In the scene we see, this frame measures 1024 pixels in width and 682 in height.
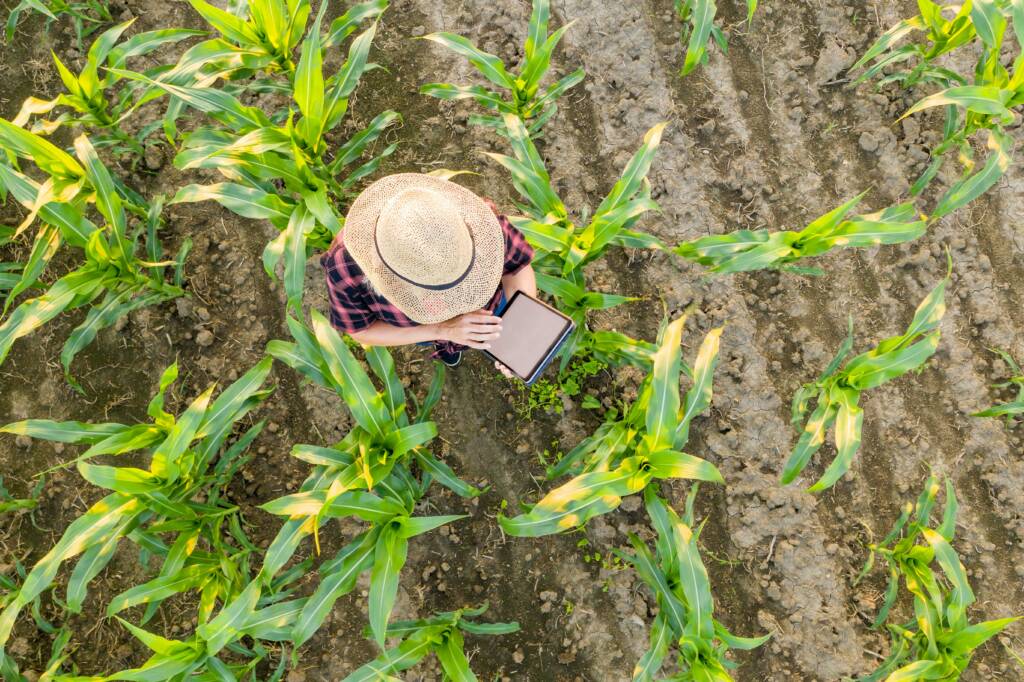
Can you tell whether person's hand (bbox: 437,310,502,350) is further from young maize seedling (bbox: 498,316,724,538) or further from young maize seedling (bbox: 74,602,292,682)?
young maize seedling (bbox: 74,602,292,682)

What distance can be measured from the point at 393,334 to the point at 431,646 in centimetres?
156

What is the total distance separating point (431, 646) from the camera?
2.90 metres

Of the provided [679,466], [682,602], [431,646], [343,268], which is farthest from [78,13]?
[682,602]

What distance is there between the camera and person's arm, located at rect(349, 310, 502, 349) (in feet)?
7.78

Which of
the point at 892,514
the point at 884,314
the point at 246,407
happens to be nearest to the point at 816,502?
the point at 892,514

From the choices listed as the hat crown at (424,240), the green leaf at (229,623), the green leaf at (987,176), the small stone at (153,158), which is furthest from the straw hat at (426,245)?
the green leaf at (987,176)

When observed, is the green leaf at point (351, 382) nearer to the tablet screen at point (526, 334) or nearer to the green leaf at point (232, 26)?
the tablet screen at point (526, 334)

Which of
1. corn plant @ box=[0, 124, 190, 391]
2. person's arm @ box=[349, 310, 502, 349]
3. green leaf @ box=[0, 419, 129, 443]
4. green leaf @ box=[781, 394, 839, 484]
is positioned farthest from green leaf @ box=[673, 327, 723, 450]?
green leaf @ box=[0, 419, 129, 443]

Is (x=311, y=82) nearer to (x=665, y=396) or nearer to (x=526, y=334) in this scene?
(x=526, y=334)

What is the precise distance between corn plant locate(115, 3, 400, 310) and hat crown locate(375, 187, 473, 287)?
29.6 inches

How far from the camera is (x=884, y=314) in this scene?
11.3 ft

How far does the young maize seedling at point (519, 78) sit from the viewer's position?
9.84 ft

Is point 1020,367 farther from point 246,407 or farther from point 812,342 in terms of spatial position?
point 246,407

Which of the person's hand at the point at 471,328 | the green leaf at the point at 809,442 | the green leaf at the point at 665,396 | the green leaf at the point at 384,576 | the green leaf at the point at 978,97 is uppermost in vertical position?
the green leaf at the point at 978,97
